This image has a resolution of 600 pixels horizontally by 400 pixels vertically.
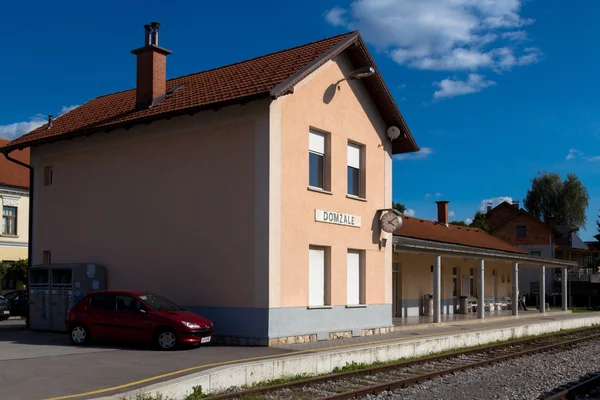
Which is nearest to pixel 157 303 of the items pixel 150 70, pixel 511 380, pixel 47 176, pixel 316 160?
pixel 316 160

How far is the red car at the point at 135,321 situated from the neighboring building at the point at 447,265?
28.0ft

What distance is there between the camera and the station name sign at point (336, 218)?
1772cm

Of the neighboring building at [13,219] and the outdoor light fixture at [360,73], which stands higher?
the outdoor light fixture at [360,73]

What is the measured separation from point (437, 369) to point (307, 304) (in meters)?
3.89

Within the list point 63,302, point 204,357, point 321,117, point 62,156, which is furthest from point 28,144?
point 204,357

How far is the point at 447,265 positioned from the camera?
30781 mm

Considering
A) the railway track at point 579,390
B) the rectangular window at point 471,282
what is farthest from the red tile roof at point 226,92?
the rectangular window at point 471,282

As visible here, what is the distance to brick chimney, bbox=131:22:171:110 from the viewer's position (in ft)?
65.0

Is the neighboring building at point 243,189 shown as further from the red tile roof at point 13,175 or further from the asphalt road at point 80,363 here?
the red tile roof at point 13,175

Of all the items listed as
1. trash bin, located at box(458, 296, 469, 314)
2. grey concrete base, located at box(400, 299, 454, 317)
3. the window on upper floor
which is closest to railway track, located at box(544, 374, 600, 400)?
the window on upper floor

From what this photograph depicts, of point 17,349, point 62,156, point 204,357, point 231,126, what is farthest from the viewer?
point 62,156

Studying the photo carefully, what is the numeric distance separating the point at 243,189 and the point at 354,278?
4.88 metres

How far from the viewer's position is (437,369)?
575 inches

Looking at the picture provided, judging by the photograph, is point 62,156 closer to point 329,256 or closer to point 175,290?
point 175,290
